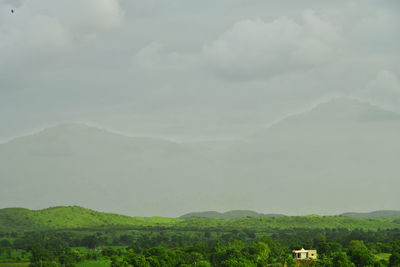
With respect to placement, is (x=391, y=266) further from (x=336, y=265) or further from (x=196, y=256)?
(x=196, y=256)

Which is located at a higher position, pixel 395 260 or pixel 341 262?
pixel 395 260

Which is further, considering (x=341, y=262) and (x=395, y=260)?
(x=395, y=260)

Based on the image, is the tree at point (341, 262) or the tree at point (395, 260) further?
the tree at point (395, 260)

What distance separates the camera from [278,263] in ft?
616

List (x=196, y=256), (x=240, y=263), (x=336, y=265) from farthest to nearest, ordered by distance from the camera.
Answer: (x=196, y=256) → (x=240, y=263) → (x=336, y=265)

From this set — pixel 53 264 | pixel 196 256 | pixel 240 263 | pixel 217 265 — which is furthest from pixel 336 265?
pixel 53 264

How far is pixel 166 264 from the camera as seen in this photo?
182 m

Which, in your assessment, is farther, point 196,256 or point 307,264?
point 196,256

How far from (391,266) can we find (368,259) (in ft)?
35.6

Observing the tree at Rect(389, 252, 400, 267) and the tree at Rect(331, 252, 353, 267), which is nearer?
the tree at Rect(331, 252, 353, 267)

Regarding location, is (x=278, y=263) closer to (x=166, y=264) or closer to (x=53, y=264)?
(x=166, y=264)

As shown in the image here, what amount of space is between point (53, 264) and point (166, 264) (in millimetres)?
50122

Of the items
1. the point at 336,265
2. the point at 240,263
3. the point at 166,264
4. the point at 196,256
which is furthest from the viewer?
the point at 196,256

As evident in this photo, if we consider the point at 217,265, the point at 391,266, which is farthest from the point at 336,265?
the point at 217,265
